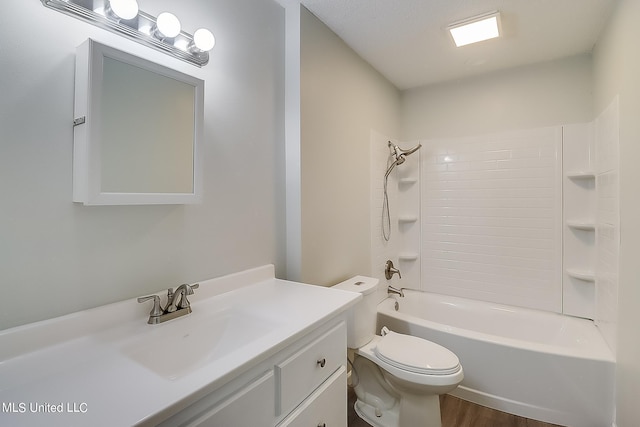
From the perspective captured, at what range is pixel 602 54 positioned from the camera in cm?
200

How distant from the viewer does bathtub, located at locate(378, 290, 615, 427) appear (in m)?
1.79

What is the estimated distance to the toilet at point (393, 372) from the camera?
5.37 ft

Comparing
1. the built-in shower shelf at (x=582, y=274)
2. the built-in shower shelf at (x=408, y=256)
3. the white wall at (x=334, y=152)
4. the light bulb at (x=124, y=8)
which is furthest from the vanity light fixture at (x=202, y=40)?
the built-in shower shelf at (x=582, y=274)

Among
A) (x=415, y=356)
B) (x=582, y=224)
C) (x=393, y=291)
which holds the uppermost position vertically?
(x=582, y=224)

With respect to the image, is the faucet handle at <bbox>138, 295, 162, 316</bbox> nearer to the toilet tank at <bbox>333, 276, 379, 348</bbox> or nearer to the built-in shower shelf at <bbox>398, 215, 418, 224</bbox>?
the toilet tank at <bbox>333, 276, 379, 348</bbox>

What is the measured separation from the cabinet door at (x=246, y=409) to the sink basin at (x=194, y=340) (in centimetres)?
14

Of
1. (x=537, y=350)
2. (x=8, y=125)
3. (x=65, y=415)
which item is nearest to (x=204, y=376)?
(x=65, y=415)

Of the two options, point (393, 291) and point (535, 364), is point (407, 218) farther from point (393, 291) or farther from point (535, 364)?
point (535, 364)

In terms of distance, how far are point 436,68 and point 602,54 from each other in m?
1.06

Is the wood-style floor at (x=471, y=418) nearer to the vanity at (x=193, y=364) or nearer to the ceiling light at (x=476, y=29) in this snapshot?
the vanity at (x=193, y=364)

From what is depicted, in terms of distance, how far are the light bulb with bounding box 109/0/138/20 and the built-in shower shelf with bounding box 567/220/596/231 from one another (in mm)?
2913

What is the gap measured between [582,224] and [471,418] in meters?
1.58

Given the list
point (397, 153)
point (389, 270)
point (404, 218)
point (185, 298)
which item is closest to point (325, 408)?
point (185, 298)

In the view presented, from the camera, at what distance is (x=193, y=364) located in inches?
40.1
